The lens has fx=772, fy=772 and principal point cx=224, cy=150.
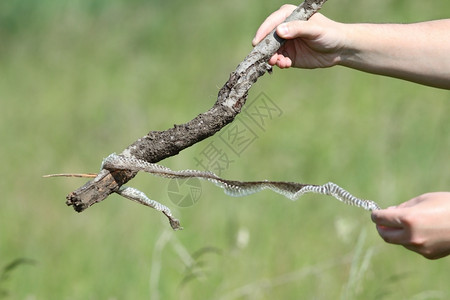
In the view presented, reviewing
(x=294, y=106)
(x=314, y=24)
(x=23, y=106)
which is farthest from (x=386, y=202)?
(x=23, y=106)

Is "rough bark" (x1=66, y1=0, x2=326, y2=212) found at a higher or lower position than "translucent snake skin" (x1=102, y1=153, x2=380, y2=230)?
higher

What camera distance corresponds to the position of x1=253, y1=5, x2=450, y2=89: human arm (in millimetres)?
1983

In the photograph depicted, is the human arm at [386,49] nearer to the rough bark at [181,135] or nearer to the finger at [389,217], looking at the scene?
the rough bark at [181,135]

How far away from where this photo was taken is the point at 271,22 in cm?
199

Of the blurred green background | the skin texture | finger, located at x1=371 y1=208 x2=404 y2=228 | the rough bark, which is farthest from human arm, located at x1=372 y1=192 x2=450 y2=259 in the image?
the blurred green background

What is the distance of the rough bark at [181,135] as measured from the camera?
1565 mm

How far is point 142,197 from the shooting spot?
1628mm

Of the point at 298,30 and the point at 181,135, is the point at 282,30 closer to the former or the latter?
the point at 298,30

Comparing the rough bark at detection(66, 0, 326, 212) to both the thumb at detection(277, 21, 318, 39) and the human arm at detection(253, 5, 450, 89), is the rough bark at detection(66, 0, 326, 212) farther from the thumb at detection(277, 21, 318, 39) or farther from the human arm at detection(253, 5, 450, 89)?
the human arm at detection(253, 5, 450, 89)

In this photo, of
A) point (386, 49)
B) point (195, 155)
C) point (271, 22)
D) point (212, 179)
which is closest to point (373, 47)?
point (386, 49)

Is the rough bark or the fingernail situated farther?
the fingernail

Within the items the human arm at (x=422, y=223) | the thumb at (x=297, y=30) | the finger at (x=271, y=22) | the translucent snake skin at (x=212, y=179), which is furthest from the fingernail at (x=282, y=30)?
the human arm at (x=422, y=223)

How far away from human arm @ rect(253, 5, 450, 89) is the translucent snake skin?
1.42ft

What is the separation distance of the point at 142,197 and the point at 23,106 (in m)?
3.35
